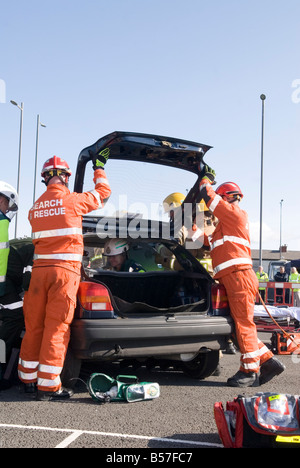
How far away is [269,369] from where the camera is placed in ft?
16.0

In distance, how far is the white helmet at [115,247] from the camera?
5.52 m

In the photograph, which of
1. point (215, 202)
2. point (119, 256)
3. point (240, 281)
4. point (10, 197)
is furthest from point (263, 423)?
point (10, 197)

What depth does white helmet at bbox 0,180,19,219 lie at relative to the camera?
4969 mm

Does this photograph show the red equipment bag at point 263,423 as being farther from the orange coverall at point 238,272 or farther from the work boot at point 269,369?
the work boot at point 269,369

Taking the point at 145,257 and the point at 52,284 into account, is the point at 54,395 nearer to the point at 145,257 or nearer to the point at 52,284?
the point at 52,284

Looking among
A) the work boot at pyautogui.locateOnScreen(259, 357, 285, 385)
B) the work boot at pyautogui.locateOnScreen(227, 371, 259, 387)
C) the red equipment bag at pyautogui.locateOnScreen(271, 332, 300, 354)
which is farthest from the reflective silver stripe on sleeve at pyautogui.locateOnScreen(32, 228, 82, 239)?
the red equipment bag at pyautogui.locateOnScreen(271, 332, 300, 354)

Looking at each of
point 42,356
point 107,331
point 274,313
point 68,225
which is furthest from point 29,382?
point 274,313

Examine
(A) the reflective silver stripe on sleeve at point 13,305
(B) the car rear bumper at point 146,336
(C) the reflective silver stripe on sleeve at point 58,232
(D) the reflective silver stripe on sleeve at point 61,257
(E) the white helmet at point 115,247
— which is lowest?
(B) the car rear bumper at point 146,336

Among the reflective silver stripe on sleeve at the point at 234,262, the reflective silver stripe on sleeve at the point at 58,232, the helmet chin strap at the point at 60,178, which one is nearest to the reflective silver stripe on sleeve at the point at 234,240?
the reflective silver stripe on sleeve at the point at 234,262

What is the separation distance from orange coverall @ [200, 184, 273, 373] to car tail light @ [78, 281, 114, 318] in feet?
4.28

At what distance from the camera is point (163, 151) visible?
5.50m

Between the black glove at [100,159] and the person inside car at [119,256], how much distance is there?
857 millimetres

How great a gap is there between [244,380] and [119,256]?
77.7 inches
